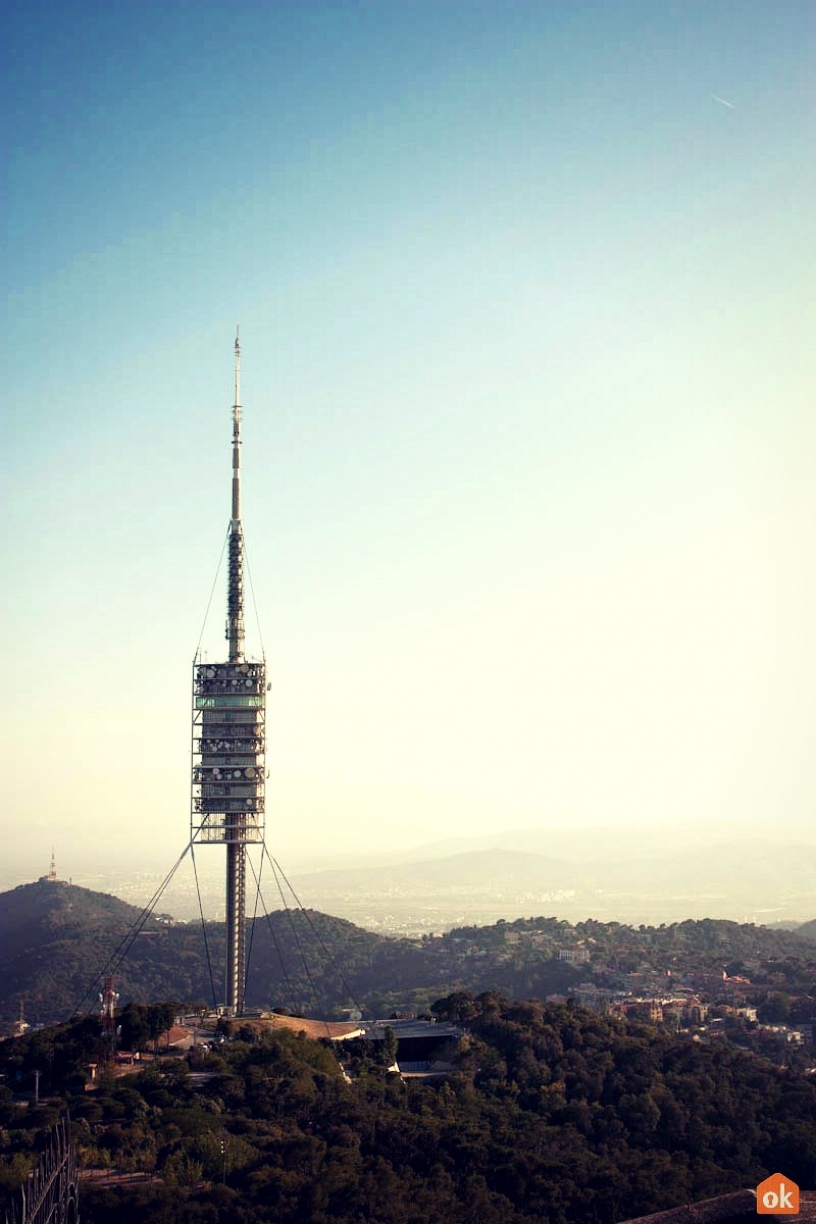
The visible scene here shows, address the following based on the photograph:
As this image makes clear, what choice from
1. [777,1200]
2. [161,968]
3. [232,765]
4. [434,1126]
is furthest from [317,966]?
[777,1200]

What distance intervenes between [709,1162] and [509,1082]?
549 inches

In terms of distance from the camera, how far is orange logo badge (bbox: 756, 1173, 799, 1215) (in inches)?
1935

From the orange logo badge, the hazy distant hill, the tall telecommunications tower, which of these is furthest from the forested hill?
Result: the orange logo badge

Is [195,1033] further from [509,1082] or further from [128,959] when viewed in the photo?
[128,959]

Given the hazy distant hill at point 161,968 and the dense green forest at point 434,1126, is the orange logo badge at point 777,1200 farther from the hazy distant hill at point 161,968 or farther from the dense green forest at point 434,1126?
the hazy distant hill at point 161,968

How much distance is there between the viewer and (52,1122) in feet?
212

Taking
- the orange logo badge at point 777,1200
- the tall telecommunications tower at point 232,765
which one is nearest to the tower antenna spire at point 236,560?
the tall telecommunications tower at point 232,765

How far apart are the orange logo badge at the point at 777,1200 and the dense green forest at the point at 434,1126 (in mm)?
7730

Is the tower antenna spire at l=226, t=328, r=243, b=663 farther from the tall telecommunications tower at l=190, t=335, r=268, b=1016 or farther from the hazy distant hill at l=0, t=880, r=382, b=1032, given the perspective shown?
the hazy distant hill at l=0, t=880, r=382, b=1032

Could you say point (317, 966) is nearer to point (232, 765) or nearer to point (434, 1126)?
point (232, 765)

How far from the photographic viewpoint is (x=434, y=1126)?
69.3m

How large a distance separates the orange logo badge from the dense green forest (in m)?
7.73

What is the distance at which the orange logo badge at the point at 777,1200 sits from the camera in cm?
4915

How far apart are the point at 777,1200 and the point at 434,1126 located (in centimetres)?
2183
